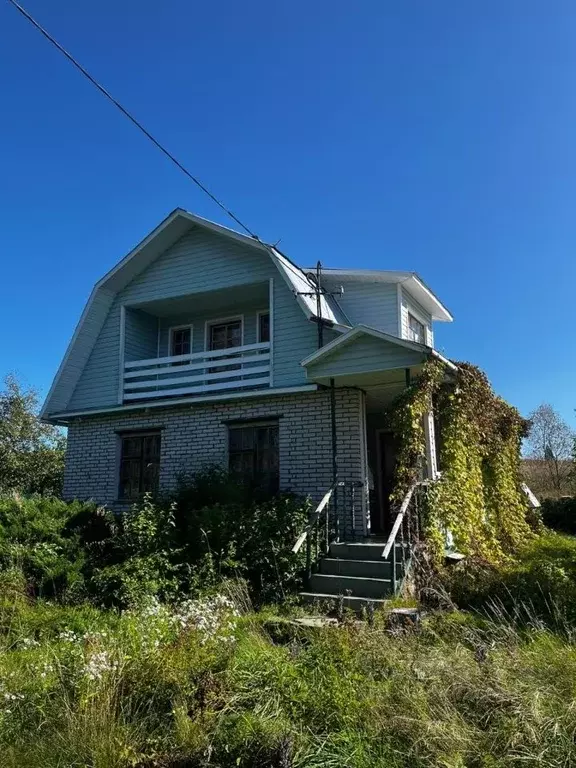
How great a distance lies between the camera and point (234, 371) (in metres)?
12.6

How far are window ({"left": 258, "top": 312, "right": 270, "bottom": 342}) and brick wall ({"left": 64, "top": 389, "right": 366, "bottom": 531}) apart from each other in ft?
5.98

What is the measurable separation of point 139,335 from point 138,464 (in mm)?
3141

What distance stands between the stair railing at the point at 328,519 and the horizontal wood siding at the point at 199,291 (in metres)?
2.27

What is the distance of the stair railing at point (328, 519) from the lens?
28.8 ft

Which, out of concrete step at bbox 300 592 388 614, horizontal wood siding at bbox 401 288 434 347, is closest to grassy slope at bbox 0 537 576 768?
concrete step at bbox 300 592 388 614

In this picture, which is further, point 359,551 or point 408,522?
point 359,551

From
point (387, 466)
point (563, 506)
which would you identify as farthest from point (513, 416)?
point (563, 506)

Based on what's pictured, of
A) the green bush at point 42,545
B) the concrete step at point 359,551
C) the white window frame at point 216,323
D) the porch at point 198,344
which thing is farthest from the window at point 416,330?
the green bush at point 42,545

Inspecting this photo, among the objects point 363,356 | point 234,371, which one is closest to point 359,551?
point 363,356

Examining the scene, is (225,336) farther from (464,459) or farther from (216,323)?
(464,459)

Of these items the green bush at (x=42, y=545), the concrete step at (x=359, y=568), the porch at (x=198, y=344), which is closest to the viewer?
the concrete step at (x=359, y=568)

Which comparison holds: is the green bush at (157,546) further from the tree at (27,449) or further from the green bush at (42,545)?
the tree at (27,449)

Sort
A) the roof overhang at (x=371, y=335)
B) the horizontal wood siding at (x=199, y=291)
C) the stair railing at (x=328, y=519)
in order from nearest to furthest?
the stair railing at (x=328, y=519) < the roof overhang at (x=371, y=335) < the horizontal wood siding at (x=199, y=291)

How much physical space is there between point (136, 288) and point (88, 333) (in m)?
1.61
